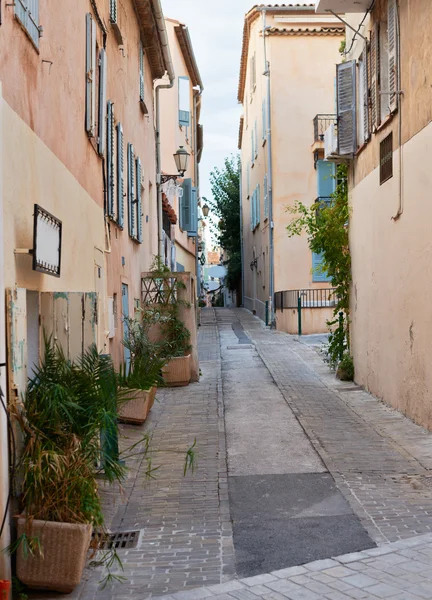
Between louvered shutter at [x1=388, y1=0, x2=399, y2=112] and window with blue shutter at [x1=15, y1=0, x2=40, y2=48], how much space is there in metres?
6.00

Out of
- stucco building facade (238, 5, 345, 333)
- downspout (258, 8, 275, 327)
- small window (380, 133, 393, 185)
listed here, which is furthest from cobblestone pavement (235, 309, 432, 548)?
stucco building facade (238, 5, 345, 333)

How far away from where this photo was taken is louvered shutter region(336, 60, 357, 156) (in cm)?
1348

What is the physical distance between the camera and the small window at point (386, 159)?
37.0 feet

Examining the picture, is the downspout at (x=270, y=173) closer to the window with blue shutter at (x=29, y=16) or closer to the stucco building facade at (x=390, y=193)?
the stucco building facade at (x=390, y=193)

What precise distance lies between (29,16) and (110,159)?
5024 mm

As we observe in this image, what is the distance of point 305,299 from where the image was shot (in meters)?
24.2

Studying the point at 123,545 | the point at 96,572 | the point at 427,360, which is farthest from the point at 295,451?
the point at 96,572

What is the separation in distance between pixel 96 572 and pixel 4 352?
1659 mm

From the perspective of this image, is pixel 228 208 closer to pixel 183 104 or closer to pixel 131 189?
pixel 183 104

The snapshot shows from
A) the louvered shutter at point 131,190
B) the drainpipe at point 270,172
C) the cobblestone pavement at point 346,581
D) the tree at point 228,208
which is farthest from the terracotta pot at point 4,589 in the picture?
the tree at point 228,208

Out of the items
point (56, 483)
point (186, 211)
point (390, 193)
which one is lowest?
point (56, 483)

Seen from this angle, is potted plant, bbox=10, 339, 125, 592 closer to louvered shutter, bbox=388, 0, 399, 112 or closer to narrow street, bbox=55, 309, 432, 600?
narrow street, bbox=55, 309, 432, 600

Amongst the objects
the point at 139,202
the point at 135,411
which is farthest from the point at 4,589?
the point at 139,202

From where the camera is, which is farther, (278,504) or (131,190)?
(131,190)
